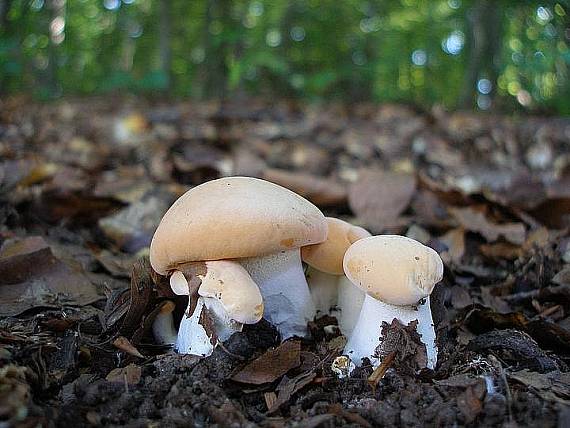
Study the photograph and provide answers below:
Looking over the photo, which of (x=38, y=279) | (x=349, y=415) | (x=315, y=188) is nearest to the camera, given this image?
(x=349, y=415)

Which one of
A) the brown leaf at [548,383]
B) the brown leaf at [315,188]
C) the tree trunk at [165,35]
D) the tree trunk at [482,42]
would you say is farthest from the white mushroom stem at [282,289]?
the tree trunk at [165,35]

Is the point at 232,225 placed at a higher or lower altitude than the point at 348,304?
higher

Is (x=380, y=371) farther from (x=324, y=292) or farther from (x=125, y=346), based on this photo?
(x=125, y=346)

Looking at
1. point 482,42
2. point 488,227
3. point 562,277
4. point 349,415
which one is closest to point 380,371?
point 349,415

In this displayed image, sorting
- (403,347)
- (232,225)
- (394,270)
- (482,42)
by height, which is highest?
(482,42)

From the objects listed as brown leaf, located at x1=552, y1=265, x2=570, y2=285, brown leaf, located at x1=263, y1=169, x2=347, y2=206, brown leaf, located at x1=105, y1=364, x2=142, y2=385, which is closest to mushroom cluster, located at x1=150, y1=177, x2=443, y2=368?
brown leaf, located at x1=105, y1=364, x2=142, y2=385

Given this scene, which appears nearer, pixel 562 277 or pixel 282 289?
pixel 282 289
